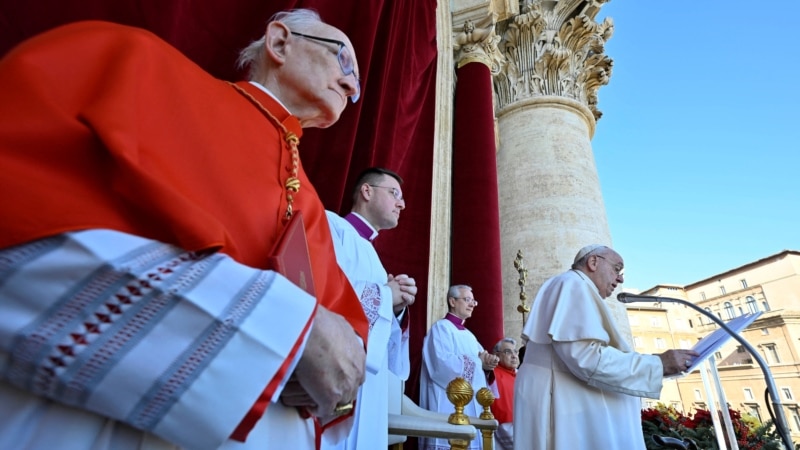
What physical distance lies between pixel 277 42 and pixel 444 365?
263 centimetres

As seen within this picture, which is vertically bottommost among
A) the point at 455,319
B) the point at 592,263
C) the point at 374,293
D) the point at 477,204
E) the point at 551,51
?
the point at 374,293

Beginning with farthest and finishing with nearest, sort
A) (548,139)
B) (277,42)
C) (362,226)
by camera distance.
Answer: (548,139)
(362,226)
(277,42)

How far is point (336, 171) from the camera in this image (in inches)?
103

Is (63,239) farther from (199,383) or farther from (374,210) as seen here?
(374,210)

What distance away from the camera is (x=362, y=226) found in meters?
2.20

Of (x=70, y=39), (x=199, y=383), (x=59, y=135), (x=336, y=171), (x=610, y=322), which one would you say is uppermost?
(x=336, y=171)

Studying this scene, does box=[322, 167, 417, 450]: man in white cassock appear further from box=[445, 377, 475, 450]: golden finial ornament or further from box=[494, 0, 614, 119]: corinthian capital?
box=[494, 0, 614, 119]: corinthian capital

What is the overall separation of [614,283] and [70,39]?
2677mm

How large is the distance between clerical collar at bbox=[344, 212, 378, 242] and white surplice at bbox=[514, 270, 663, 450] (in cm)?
101

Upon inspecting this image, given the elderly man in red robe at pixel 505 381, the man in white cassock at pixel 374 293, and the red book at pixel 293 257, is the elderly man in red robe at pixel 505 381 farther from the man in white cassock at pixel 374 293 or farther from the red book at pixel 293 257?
the red book at pixel 293 257

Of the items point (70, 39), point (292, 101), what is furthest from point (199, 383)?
point (292, 101)

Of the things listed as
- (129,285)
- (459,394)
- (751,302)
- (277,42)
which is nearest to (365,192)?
(459,394)

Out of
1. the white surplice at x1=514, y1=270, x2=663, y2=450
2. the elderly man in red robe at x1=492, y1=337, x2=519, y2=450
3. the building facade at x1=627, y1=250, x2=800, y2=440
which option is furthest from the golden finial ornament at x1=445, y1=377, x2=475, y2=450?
the building facade at x1=627, y1=250, x2=800, y2=440

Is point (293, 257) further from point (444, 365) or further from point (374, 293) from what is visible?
point (444, 365)
